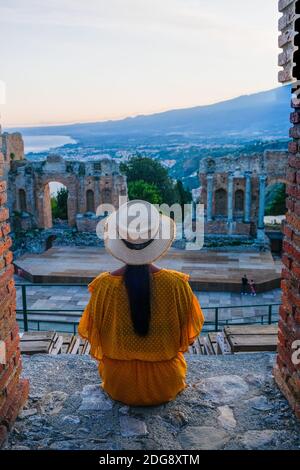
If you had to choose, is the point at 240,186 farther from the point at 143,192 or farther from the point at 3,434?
the point at 3,434

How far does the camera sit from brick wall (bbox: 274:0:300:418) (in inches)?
139

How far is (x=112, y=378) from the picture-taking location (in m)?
4.18

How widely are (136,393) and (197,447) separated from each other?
2.47ft

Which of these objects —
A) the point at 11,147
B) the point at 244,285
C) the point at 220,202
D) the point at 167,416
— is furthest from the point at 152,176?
the point at 167,416

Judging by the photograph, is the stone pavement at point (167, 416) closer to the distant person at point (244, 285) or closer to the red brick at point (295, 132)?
the red brick at point (295, 132)

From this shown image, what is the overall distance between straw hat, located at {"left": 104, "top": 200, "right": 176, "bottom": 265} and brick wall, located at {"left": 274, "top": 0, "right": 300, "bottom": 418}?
1.03m

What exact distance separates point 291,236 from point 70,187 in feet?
74.0

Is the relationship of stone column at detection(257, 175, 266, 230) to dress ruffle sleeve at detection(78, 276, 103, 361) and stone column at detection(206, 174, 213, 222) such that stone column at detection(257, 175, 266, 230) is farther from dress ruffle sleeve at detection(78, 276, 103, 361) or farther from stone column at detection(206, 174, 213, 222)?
dress ruffle sleeve at detection(78, 276, 103, 361)

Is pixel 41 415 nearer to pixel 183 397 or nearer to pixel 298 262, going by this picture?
pixel 183 397

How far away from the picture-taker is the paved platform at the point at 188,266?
17.4 m

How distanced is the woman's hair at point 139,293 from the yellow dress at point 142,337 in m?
0.06

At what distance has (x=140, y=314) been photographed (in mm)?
3924

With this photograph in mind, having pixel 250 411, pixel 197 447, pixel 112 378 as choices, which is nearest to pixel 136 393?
pixel 112 378

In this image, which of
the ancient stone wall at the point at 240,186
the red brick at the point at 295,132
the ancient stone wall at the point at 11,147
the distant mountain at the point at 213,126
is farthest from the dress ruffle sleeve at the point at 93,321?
the distant mountain at the point at 213,126
